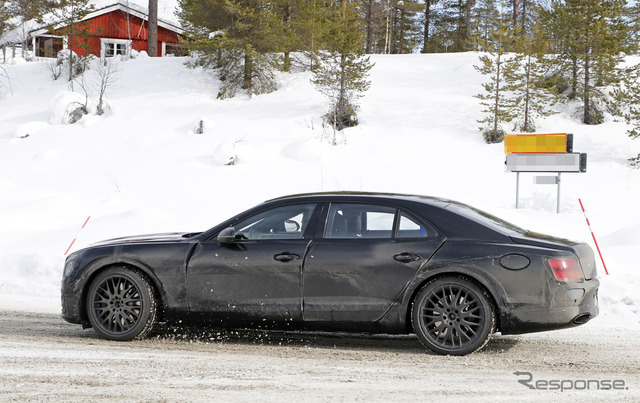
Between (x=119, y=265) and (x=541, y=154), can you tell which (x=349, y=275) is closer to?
(x=119, y=265)

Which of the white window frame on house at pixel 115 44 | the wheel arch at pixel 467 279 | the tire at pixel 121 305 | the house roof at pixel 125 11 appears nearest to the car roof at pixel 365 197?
the wheel arch at pixel 467 279

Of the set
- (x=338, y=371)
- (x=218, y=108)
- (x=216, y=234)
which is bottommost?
(x=338, y=371)

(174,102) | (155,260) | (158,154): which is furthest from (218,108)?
(155,260)

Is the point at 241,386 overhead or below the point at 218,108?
below

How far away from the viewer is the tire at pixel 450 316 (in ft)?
19.8

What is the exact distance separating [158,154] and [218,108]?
561 cm

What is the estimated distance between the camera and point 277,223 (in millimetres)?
6609

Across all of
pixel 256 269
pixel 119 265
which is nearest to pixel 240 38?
pixel 119 265

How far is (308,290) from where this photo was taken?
6.30m

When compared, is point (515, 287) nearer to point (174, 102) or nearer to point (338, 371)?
point (338, 371)

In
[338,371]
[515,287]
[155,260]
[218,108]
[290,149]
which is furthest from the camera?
[218,108]

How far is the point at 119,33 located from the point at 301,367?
4480cm

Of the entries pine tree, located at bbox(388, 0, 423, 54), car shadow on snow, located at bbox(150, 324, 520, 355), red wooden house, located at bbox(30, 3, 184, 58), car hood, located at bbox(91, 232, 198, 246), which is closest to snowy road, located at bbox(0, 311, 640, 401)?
car shadow on snow, located at bbox(150, 324, 520, 355)

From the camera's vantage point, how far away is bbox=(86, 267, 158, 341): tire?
6566 mm
